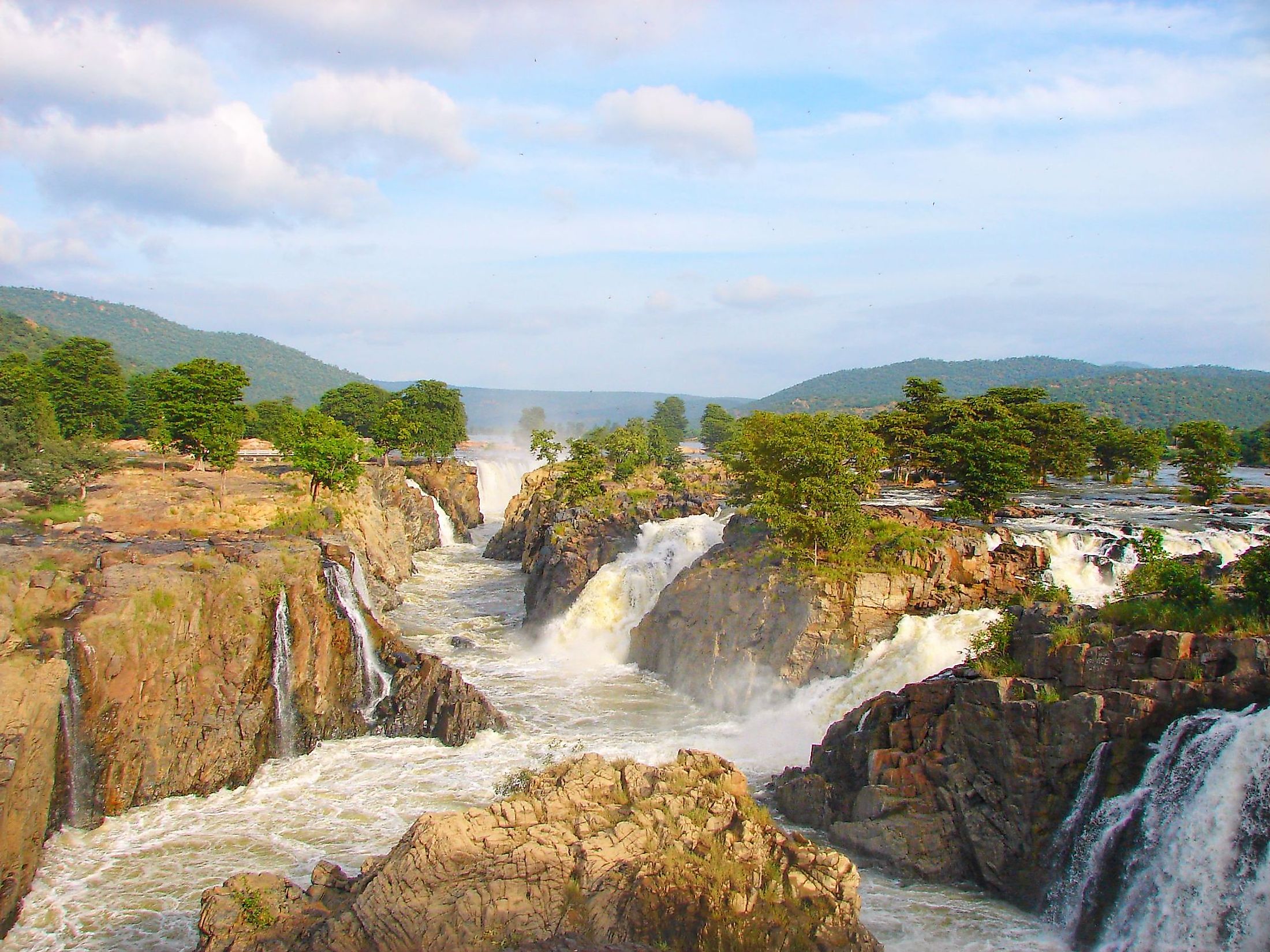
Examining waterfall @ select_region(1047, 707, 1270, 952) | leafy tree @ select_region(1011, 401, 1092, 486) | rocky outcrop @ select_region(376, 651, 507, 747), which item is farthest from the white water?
leafy tree @ select_region(1011, 401, 1092, 486)

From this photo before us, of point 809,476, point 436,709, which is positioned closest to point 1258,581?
point 809,476

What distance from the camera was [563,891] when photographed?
480 inches

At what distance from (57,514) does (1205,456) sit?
5377 cm

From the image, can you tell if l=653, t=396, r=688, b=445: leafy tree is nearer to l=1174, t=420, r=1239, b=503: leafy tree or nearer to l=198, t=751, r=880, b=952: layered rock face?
l=1174, t=420, r=1239, b=503: leafy tree

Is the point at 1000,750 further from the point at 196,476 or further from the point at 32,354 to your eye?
the point at 32,354

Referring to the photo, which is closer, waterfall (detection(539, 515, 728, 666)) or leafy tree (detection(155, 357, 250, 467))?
waterfall (detection(539, 515, 728, 666))

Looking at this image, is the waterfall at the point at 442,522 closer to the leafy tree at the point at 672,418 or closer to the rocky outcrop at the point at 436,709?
the rocky outcrop at the point at 436,709

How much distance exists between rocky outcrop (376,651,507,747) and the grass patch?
16.5 meters

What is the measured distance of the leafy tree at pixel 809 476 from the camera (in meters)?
27.0

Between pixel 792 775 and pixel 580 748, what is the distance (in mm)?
6274

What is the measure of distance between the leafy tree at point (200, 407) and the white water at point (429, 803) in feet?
57.6

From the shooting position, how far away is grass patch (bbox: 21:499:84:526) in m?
30.7

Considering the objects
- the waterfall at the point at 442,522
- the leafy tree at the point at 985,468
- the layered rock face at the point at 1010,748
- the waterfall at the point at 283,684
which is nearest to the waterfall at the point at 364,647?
the waterfall at the point at 283,684

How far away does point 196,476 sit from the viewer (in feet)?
140
